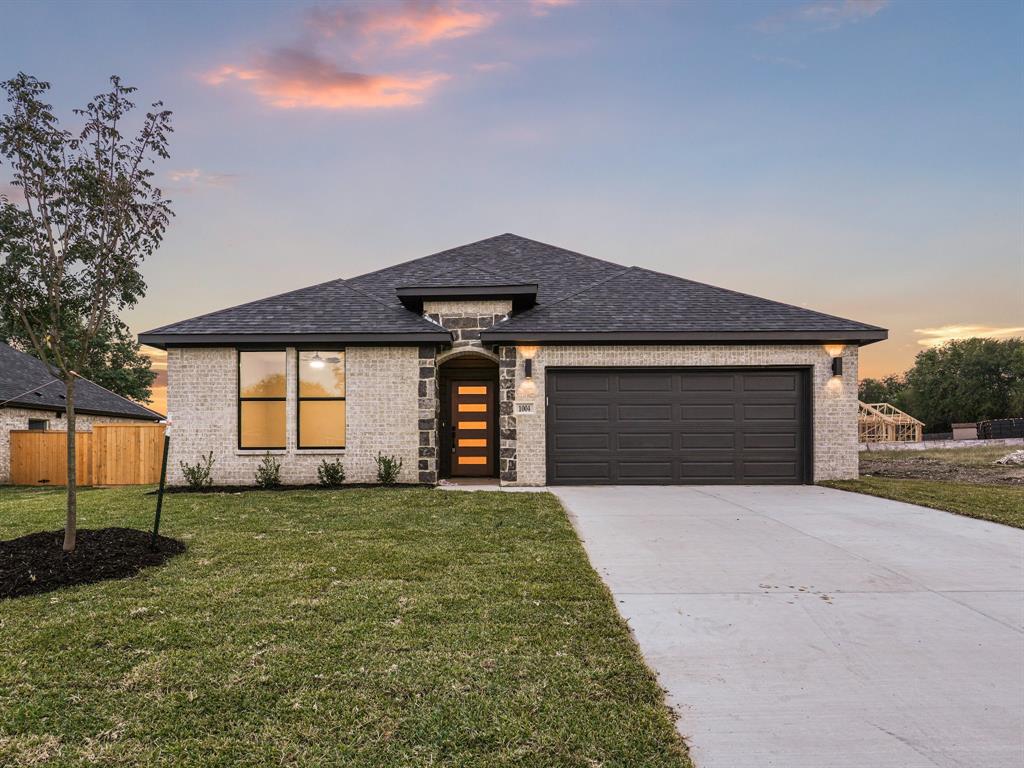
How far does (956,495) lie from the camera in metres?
9.45

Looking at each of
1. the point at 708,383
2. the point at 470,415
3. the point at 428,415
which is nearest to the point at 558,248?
the point at 470,415

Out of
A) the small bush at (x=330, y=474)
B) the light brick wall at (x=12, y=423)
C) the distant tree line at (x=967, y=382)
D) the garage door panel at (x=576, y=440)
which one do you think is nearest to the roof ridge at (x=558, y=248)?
the garage door panel at (x=576, y=440)

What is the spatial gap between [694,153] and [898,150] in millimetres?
6061

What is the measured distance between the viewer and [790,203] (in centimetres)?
1633

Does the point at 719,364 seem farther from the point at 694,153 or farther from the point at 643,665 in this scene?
the point at 643,665

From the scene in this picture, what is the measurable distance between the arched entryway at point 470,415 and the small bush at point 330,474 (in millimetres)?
2701

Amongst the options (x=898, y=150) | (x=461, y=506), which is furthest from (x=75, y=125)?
(x=898, y=150)

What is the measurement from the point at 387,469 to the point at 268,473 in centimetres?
247

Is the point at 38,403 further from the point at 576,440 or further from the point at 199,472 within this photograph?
the point at 576,440

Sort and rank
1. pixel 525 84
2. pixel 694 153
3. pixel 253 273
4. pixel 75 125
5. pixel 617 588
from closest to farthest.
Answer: pixel 617 588
pixel 75 125
pixel 525 84
pixel 694 153
pixel 253 273

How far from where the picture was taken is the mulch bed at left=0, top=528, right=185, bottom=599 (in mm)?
4594

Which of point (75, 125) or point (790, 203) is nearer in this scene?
point (75, 125)

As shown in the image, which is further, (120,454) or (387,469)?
(120,454)

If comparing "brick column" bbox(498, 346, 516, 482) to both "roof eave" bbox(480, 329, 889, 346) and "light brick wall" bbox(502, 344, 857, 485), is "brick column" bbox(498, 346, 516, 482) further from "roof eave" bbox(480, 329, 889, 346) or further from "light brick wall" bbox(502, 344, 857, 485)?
"roof eave" bbox(480, 329, 889, 346)
